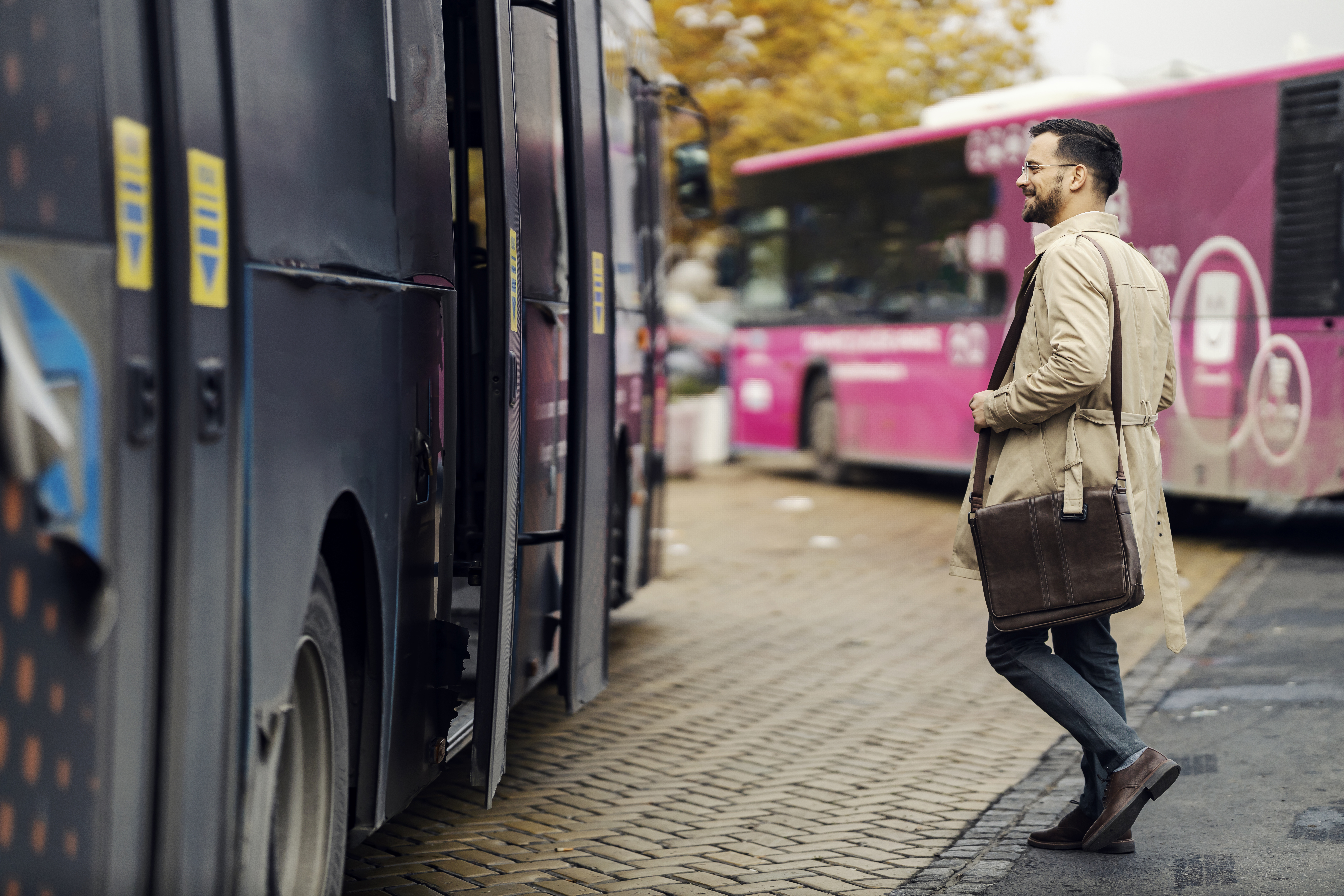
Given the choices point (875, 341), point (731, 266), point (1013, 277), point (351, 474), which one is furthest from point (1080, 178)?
point (731, 266)

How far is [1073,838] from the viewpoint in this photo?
451 cm

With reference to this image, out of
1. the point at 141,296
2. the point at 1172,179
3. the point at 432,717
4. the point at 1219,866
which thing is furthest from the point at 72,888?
the point at 1172,179

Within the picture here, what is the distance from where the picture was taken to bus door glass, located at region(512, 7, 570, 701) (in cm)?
515

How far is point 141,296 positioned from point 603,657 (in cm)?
375

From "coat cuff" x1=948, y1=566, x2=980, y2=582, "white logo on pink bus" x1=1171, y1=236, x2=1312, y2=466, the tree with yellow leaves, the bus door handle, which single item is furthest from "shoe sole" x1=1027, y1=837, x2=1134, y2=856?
the tree with yellow leaves

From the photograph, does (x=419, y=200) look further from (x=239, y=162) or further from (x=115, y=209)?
(x=115, y=209)

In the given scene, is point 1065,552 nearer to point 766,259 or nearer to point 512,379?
point 512,379

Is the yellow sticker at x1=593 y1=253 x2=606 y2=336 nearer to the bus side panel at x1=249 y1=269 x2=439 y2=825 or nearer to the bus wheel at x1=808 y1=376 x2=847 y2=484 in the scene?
the bus side panel at x1=249 y1=269 x2=439 y2=825

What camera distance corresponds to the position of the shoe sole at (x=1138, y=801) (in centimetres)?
417

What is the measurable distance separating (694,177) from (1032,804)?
584 cm

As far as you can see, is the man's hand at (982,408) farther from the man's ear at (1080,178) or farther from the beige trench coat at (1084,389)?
the man's ear at (1080,178)

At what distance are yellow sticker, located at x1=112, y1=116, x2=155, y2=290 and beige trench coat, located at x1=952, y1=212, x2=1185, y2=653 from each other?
97.8 inches

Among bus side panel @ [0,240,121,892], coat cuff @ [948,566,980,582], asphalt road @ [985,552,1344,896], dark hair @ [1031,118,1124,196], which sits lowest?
asphalt road @ [985,552,1344,896]

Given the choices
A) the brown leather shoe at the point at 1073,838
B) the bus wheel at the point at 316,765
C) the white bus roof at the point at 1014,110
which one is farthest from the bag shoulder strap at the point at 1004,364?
the white bus roof at the point at 1014,110
